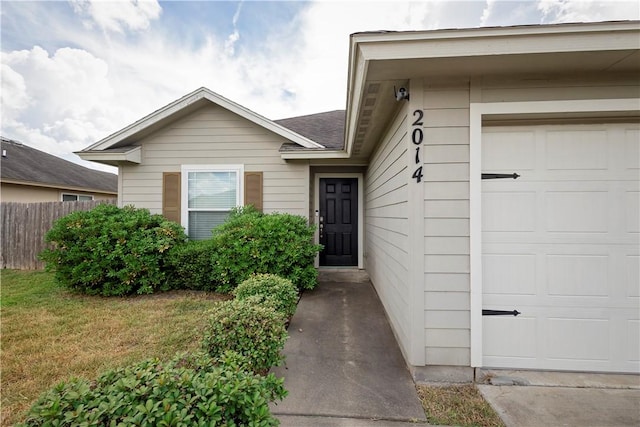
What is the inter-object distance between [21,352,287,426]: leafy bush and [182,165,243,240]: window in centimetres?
454

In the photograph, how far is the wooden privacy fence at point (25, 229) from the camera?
6.87 m

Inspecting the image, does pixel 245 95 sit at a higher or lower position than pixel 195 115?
higher

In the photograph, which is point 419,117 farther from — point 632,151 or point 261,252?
point 261,252

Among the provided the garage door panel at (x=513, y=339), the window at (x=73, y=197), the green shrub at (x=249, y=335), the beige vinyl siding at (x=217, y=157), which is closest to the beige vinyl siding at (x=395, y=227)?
the garage door panel at (x=513, y=339)

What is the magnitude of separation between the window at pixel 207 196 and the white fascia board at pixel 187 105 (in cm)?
104

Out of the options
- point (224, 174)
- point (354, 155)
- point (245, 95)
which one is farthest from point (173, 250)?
point (245, 95)

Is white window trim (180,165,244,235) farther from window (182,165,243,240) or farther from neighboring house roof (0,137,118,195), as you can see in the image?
neighboring house roof (0,137,118,195)

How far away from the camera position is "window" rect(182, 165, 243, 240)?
5.61 metres

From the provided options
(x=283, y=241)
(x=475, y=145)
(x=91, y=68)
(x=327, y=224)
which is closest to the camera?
(x=475, y=145)

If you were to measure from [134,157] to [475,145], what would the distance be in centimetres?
608

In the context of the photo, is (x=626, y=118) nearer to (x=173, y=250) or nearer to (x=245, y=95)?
(x=173, y=250)

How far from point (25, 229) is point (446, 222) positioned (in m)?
9.86

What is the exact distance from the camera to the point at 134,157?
5.49 meters

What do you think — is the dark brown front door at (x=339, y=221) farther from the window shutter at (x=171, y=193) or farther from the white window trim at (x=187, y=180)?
the window shutter at (x=171, y=193)
